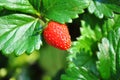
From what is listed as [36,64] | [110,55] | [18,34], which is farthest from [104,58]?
[36,64]

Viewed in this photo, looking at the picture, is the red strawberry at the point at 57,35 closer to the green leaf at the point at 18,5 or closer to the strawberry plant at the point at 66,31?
the strawberry plant at the point at 66,31

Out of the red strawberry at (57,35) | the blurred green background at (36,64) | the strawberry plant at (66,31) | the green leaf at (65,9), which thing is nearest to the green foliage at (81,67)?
the strawberry plant at (66,31)

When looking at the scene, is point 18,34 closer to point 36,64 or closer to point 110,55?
point 110,55

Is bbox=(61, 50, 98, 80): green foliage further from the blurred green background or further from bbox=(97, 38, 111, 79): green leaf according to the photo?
the blurred green background

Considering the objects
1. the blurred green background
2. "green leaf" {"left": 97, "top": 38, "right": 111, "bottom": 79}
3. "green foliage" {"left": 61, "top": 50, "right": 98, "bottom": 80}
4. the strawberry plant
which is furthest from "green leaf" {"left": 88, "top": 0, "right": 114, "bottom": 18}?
the blurred green background

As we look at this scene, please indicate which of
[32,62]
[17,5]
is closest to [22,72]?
[32,62]

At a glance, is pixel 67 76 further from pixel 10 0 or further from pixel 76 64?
pixel 10 0
